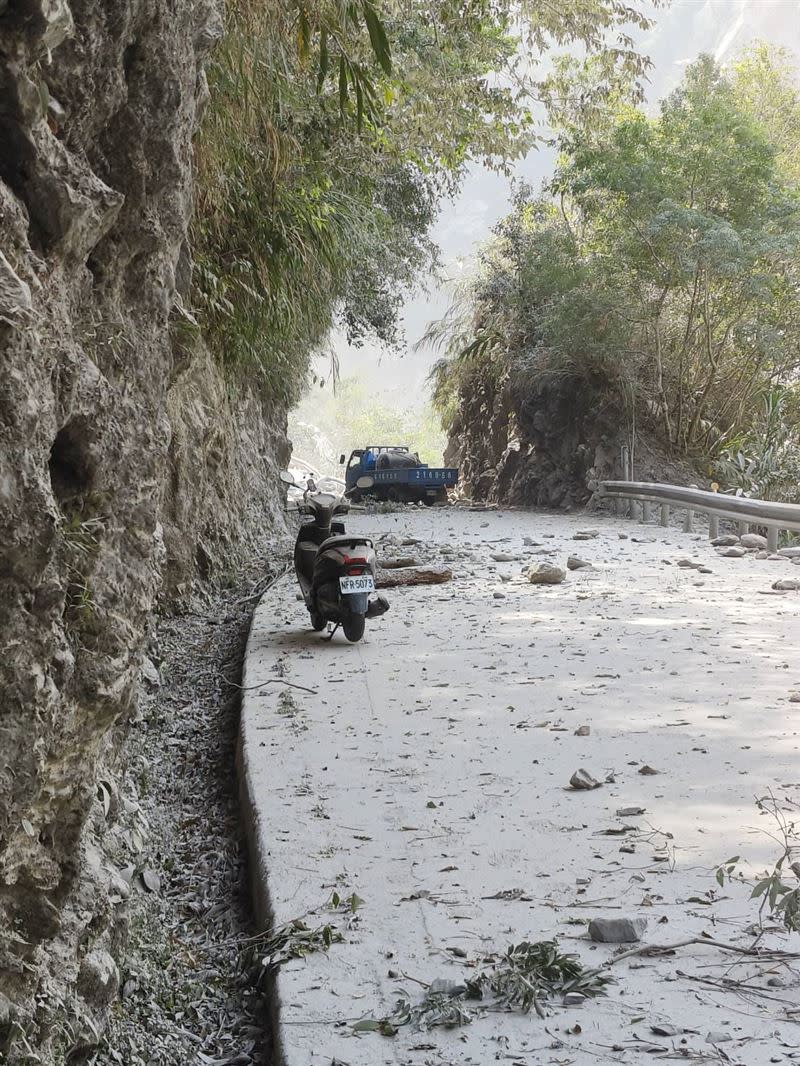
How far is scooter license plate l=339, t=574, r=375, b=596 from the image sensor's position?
8.27 metres

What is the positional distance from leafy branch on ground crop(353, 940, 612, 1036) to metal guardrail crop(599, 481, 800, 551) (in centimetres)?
934

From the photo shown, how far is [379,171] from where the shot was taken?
1420 centimetres

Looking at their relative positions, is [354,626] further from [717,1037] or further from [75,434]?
[717,1037]

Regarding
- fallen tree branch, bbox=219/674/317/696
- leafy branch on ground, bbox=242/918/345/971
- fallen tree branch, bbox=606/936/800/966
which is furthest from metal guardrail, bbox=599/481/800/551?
leafy branch on ground, bbox=242/918/345/971

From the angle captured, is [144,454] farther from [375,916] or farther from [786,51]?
[786,51]

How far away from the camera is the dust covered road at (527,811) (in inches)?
120

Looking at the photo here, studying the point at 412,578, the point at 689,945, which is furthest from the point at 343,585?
the point at 689,945

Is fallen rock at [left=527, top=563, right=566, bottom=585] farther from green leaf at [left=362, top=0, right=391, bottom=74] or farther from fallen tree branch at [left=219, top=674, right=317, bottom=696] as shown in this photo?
green leaf at [left=362, top=0, right=391, bottom=74]

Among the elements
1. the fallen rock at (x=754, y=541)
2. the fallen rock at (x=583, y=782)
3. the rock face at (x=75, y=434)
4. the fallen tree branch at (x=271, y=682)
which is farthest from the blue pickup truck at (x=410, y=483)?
the rock face at (x=75, y=434)

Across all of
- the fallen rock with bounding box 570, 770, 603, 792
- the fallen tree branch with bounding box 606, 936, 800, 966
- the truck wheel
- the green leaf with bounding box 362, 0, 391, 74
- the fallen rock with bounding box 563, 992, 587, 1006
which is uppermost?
the green leaf with bounding box 362, 0, 391, 74

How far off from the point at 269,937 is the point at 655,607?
6.50m

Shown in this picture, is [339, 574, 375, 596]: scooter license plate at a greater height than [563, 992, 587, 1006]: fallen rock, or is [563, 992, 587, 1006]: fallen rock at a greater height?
[339, 574, 375, 596]: scooter license plate

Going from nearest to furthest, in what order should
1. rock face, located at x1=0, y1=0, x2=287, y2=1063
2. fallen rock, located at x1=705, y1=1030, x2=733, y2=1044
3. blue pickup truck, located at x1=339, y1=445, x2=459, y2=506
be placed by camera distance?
rock face, located at x1=0, y1=0, x2=287, y2=1063 < fallen rock, located at x1=705, y1=1030, x2=733, y2=1044 < blue pickup truck, located at x1=339, y1=445, x2=459, y2=506

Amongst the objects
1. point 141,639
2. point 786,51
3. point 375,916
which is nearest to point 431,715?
point 375,916
